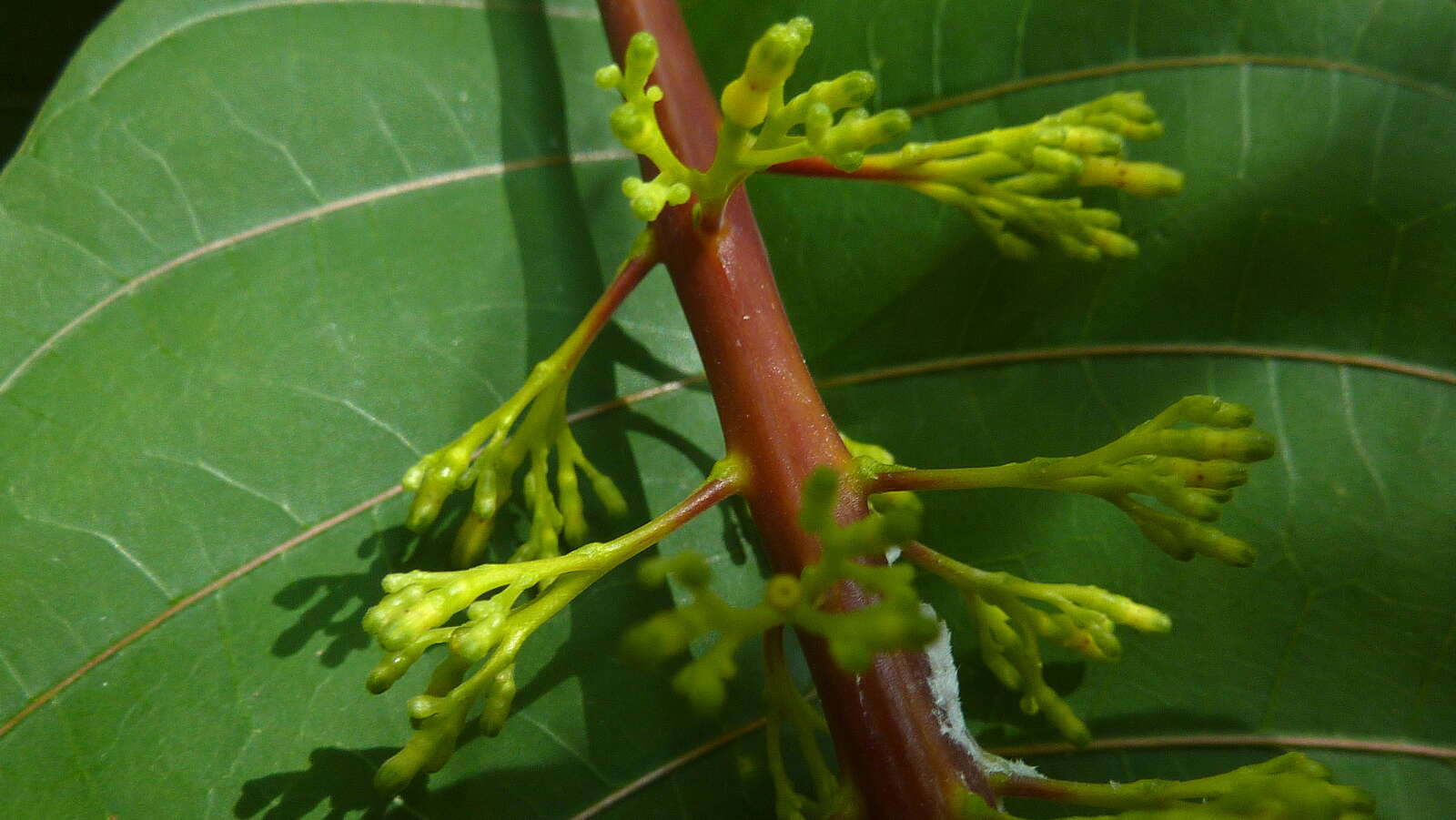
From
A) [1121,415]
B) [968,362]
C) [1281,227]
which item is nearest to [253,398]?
[968,362]

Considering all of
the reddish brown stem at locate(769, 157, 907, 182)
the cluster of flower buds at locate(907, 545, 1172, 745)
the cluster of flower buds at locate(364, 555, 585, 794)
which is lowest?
the cluster of flower buds at locate(907, 545, 1172, 745)

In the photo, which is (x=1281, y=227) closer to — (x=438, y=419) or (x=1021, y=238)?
(x=1021, y=238)

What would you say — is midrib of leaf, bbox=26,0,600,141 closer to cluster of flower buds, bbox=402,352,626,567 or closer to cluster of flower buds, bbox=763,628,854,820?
cluster of flower buds, bbox=402,352,626,567

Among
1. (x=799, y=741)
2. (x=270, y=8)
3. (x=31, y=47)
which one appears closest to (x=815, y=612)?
(x=799, y=741)

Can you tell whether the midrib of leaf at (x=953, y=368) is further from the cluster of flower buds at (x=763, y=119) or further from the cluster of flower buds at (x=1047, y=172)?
the cluster of flower buds at (x=763, y=119)

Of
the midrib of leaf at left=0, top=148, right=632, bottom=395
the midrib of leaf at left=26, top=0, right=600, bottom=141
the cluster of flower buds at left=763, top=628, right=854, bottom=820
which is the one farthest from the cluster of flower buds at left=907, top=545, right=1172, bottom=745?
the midrib of leaf at left=26, top=0, right=600, bottom=141

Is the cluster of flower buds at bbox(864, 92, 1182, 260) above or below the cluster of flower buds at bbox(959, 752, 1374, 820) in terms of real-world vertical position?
above
